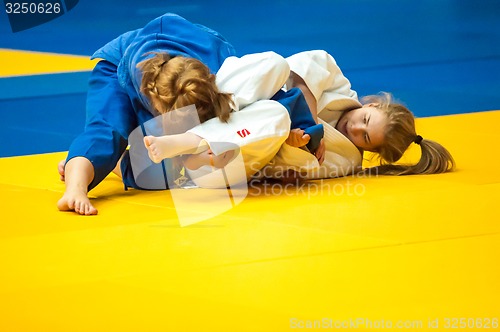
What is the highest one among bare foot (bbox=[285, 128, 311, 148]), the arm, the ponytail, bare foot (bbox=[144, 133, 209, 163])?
the arm

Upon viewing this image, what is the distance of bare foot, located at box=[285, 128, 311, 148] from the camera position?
243cm

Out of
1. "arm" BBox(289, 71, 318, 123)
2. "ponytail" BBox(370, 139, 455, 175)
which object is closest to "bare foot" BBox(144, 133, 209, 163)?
"arm" BBox(289, 71, 318, 123)

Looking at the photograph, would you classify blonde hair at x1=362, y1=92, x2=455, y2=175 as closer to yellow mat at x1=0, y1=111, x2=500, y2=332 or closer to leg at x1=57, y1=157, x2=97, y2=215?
yellow mat at x1=0, y1=111, x2=500, y2=332

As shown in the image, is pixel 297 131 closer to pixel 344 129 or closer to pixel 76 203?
pixel 344 129

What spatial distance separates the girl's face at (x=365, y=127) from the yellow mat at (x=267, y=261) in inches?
7.4

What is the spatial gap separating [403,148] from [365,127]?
0.56 ft

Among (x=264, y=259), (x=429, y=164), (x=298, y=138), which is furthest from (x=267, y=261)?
(x=429, y=164)

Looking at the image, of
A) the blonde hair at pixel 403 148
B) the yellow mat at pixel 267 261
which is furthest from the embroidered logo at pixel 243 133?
the blonde hair at pixel 403 148

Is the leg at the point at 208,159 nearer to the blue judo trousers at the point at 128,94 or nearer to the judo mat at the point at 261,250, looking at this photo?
the judo mat at the point at 261,250

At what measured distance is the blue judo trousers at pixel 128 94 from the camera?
2482 mm

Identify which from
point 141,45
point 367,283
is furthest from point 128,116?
point 367,283

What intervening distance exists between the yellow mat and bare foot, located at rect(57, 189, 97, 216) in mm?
33

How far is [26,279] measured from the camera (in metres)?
1.74

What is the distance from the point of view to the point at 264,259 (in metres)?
1.81
